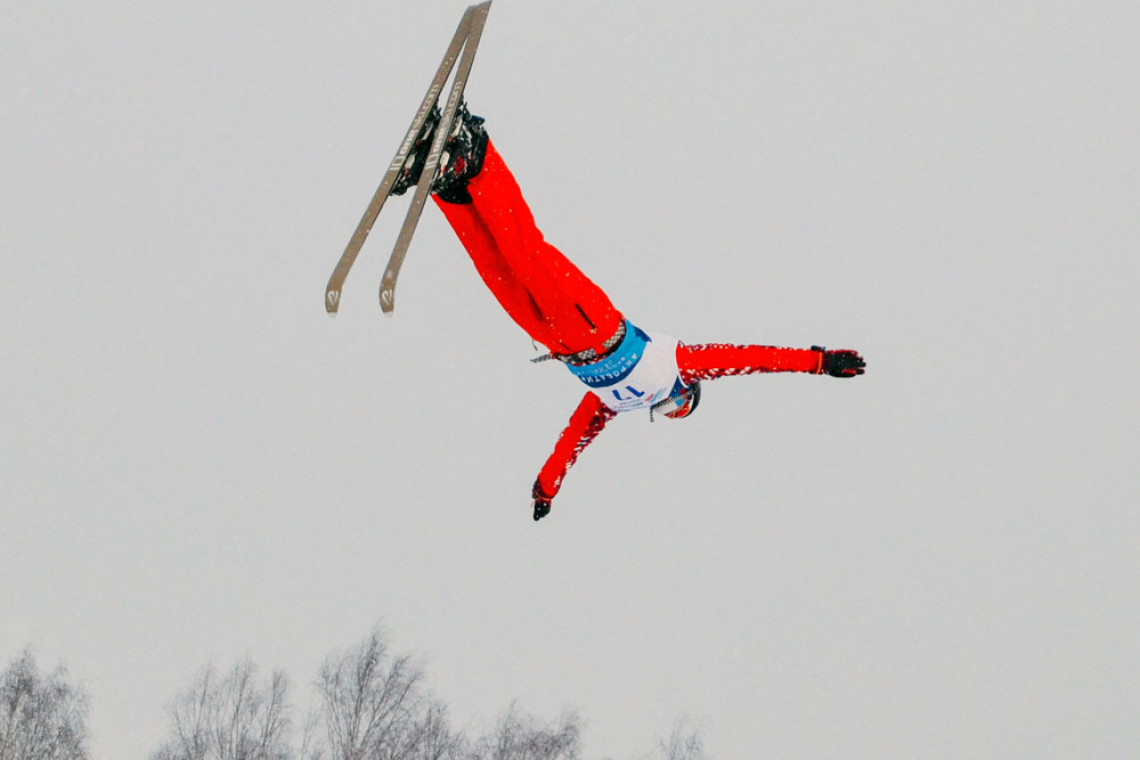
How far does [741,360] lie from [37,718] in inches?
341

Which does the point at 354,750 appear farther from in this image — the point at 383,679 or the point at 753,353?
the point at 753,353

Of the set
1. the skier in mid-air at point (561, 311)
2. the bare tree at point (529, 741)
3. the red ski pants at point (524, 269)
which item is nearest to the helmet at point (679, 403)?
the skier in mid-air at point (561, 311)

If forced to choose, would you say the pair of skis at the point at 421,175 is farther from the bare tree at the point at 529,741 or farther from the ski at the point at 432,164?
the bare tree at the point at 529,741

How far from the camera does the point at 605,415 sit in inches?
257

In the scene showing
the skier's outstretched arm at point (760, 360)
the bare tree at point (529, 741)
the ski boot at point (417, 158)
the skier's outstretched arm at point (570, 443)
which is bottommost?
the bare tree at point (529, 741)

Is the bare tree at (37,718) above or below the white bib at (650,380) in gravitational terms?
below

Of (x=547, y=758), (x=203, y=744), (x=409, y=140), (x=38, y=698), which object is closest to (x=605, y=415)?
(x=409, y=140)

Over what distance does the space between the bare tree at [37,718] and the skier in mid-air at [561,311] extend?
721 centimetres

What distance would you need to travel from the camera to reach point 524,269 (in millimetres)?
5332

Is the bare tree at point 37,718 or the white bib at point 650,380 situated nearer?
the white bib at point 650,380

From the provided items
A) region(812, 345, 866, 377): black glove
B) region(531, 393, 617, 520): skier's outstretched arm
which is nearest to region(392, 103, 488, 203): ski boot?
region(531, 393, 617, 520): skier's outstretched arm

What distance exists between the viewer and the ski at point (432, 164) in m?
4.17

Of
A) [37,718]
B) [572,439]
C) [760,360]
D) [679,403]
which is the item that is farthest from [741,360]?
[37,718]

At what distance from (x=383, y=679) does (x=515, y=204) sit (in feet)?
22.7
